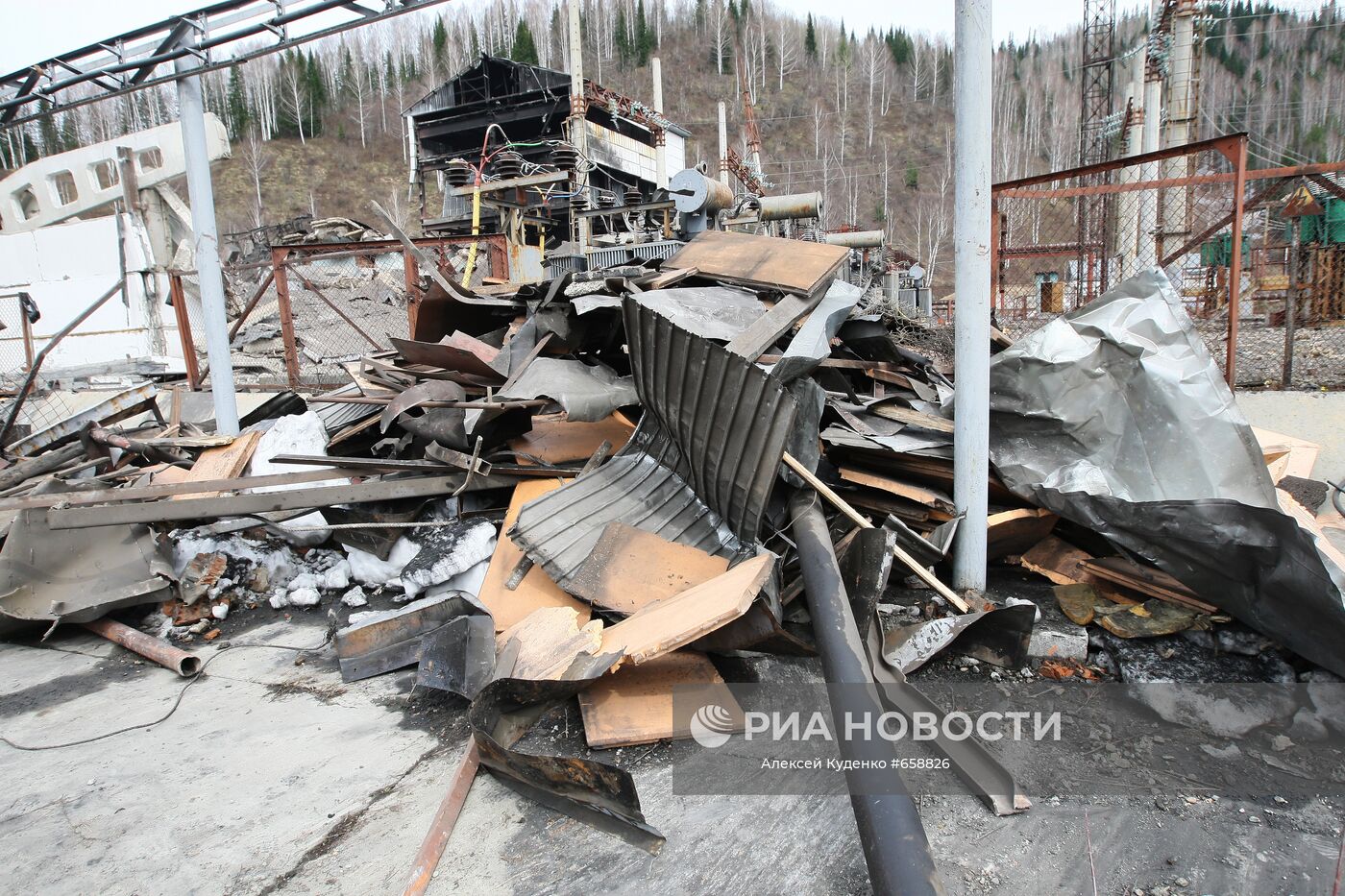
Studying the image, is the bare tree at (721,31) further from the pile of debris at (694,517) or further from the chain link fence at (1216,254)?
the pile of debris at (694,517)

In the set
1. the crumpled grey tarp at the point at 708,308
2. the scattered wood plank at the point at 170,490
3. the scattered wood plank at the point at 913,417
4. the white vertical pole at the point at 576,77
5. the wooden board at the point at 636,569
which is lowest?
the wooden board at the point at 636,569

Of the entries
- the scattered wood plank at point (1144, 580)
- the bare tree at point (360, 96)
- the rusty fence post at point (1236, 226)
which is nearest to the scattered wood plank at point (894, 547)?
the scattered wood plank at point (1144, 580)

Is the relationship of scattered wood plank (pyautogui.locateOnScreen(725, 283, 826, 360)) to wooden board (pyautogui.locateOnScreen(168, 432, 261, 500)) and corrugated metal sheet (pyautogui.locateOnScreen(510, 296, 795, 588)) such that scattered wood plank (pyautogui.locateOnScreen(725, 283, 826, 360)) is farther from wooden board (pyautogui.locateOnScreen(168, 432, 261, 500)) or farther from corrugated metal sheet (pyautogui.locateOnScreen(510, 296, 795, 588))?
wooden board (pyautogui.locateOnScreen(168, 432, 261, 500))

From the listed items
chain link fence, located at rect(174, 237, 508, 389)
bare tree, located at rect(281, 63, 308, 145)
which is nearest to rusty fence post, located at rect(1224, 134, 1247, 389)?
chain link fence, located at rect(174, 237, 508, 389)

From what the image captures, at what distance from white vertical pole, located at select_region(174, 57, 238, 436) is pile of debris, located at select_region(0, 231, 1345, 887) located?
37.9 inches

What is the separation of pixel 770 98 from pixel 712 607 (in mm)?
71202

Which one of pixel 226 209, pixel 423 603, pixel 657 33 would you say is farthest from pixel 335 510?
pixel 657 33

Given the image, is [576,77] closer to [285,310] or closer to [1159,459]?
[285,310]

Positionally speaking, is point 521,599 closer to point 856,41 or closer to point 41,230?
point 41,230

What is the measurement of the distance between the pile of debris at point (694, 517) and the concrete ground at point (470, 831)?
0.40 ft

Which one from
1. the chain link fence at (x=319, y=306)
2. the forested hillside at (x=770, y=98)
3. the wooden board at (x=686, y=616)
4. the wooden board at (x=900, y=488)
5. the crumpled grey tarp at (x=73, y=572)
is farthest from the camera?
the forested hillside at (x=770, y=98)

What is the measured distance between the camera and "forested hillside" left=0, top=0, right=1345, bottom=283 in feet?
150

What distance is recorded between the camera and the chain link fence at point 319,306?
282 inches

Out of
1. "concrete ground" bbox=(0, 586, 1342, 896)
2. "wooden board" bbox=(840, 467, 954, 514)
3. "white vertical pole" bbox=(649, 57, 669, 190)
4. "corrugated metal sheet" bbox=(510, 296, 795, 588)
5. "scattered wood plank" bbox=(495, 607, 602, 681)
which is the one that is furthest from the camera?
"white vertical pole" bbox=(649, 57, 669, 190)
